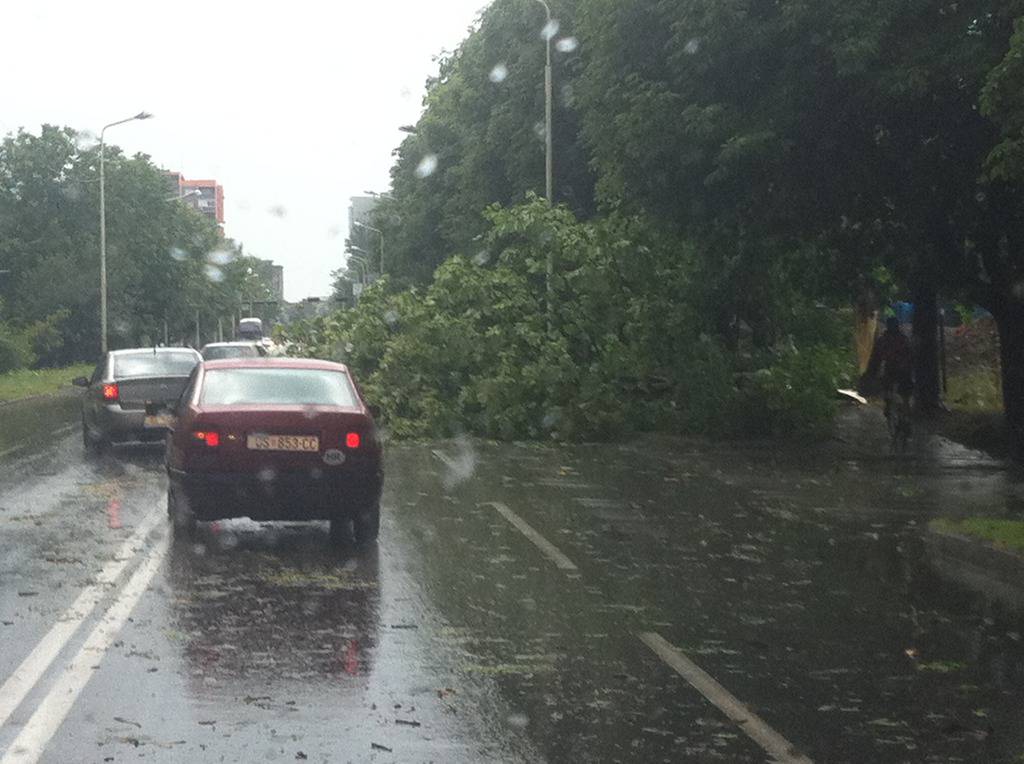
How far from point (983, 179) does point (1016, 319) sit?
611cm

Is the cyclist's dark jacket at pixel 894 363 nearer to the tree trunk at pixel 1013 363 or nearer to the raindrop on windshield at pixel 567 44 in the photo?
the tree trunk at pixel 1013 363

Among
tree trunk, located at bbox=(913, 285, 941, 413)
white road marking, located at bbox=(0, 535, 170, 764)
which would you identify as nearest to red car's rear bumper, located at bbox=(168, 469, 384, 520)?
white road marking, located at bbox=(0, 535, 170, 764)

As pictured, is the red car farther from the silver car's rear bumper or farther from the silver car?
the silver car's rear bumper

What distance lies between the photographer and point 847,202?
23.3 metres

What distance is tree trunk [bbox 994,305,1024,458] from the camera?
920 inches

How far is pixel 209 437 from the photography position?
13.3 meters

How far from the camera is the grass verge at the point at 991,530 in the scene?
41.2 ft

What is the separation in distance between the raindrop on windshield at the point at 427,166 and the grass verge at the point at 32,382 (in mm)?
15193

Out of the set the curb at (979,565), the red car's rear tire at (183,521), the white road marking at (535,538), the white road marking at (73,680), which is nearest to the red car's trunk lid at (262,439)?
the red car's rear tire at (183,521)

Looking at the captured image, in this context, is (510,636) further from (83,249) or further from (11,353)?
(83,249)

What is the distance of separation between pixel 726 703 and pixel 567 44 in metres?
38.3

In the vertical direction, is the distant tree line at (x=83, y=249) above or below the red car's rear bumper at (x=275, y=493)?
above

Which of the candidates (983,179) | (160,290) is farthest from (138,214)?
(983,179)

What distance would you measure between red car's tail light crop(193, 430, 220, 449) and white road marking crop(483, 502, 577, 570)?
2.71 meters
